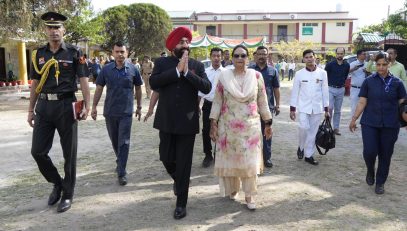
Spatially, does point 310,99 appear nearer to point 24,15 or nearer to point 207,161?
point 207,161

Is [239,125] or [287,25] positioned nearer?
[239,125]

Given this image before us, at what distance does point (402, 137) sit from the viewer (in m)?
9.00

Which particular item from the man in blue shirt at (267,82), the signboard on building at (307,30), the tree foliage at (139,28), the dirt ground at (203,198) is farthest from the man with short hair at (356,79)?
the signboard on building at (307,30)

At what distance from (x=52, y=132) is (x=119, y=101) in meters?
1.14

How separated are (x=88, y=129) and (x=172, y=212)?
19.8 feet

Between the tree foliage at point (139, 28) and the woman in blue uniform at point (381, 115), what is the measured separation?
34280 mm

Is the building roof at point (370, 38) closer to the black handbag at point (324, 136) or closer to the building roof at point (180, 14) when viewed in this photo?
the black handbag at point (324, 136)

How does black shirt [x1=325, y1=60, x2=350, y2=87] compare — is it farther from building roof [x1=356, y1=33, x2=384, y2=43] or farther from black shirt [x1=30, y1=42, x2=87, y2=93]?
building roof [x1=356, y1=33, x2=384, y2=43]

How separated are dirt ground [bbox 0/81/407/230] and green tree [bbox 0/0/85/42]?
8.45 metres

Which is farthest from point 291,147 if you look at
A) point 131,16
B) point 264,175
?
point 131,16

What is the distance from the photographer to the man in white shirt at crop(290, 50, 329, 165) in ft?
21.2

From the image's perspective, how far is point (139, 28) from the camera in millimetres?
38562

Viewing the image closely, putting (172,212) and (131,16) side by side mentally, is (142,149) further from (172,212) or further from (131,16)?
(131,16)

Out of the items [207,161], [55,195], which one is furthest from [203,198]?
[55,195]
